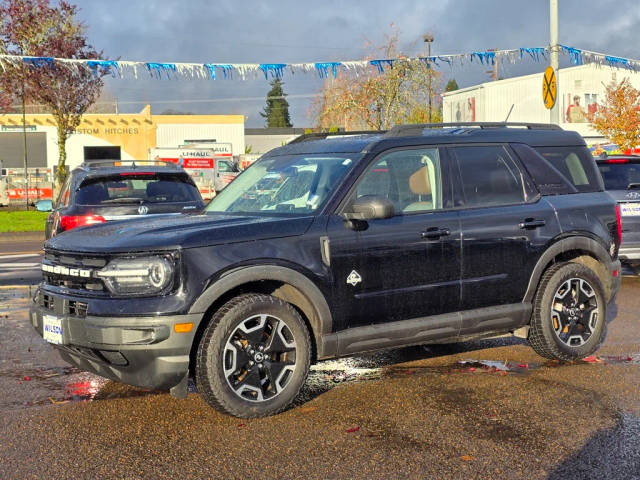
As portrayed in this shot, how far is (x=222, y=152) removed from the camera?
45.0m

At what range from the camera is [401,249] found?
5691mm

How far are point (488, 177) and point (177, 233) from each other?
2.52 metres

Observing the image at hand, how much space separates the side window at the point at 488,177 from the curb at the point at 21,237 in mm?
16364

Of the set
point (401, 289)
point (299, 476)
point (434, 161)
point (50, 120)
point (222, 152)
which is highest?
point (50, 120)

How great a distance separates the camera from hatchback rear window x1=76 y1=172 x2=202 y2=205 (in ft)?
31.0

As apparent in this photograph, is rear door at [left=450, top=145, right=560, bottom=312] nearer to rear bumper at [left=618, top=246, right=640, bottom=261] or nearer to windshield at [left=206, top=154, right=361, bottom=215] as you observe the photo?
windshield at [left=206, top=154, right=361, bottom=215]

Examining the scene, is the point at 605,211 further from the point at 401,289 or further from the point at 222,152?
the point at 222,152

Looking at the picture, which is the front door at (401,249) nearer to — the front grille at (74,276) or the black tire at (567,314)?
the black tire at (567,314)

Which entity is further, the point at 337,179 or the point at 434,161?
the point at 434,161

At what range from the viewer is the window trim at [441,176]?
566cm

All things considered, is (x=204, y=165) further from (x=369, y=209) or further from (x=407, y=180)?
(x=369, y=209)

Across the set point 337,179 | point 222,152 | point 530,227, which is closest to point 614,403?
point 530,227

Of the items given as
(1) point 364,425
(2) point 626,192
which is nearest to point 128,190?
(1) point 364,425

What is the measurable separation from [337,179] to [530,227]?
1.63 metres
